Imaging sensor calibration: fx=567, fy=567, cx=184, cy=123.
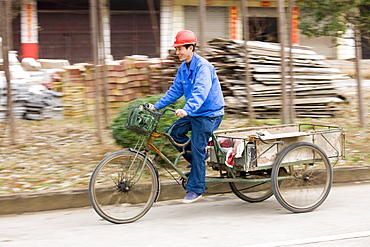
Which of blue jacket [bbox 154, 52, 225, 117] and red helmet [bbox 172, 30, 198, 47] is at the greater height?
red helmet [bbox 172, 30, 198, 47]

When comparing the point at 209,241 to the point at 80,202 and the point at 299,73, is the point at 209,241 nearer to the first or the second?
the point at 80,202

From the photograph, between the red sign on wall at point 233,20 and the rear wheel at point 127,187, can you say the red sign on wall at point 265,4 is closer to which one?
the red sign on wall at point 233,20

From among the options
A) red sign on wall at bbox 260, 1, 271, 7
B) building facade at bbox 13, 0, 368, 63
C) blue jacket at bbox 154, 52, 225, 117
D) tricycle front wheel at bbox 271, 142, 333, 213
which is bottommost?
tricycle front wheel at bbox 271, 142, 333, 213

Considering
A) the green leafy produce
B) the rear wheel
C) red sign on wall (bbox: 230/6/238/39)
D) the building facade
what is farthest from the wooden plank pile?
red sign on wall (bbox: 230/6/238/39)

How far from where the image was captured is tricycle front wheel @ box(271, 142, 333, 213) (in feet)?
19.2

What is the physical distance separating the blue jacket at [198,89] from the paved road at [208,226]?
3.62ft

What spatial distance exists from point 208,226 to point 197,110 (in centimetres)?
117

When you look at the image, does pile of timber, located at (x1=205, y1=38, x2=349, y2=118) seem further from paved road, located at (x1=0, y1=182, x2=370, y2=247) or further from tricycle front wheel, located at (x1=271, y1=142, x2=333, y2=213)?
tricycle front wheel, located at (x1=271, y1=142, x2=333, y2=213)

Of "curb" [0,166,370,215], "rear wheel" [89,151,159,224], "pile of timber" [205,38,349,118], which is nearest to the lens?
"rear wheel" [89,151,159,224]

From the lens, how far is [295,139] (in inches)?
234

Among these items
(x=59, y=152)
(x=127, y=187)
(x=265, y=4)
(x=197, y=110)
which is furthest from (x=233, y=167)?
(x=265, y=4)

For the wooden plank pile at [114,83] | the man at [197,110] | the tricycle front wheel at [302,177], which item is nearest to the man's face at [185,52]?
the man at [197,110]

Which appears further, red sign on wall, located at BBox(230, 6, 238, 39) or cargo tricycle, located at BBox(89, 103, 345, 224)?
red sign on wall, located at BBox(230, 6, 238, 39)

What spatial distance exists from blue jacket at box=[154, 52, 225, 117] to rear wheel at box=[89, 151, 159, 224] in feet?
2.34
